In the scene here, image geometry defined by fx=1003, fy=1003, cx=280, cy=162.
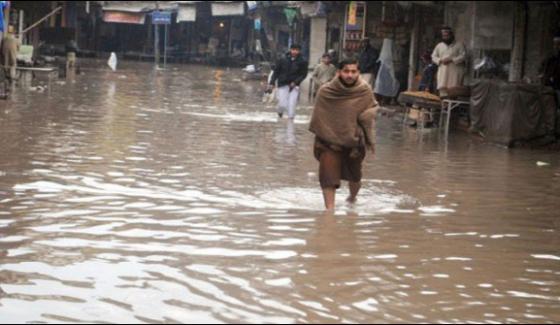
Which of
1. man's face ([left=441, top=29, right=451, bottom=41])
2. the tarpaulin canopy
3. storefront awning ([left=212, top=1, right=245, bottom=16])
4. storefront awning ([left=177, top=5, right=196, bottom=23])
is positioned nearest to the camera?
the tarpaulin canopy

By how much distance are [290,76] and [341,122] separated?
33.3ft

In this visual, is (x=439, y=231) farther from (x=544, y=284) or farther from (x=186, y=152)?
(x=186, y=152)

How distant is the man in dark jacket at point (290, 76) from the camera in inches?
734

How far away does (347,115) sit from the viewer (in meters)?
8.68

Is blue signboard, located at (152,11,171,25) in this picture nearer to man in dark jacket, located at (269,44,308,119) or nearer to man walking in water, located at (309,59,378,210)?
man in dark jacket, located at (269,44,308,119)

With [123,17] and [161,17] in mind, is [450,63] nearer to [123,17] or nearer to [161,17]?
[161,17]

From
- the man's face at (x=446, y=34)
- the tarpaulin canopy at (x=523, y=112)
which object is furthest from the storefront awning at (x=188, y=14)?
the tarpaulin canopy at (x=523, y=112)

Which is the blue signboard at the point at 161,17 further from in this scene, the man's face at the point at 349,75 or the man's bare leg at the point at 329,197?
the man's bare leg at the point at 329,197

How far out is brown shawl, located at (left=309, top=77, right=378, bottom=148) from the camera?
28.5 ft

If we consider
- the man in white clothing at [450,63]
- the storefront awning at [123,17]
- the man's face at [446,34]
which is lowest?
the man in white clothing at [450,63]

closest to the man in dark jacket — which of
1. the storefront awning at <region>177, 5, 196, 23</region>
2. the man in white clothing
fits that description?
the man in white clothing

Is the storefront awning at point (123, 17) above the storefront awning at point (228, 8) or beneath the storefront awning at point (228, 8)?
beneath

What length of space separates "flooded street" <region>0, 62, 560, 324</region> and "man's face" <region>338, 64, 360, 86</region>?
1.12 m

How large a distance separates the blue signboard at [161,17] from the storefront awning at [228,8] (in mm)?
2364
